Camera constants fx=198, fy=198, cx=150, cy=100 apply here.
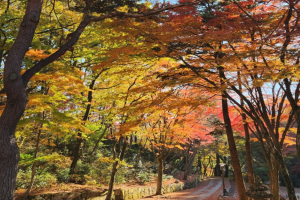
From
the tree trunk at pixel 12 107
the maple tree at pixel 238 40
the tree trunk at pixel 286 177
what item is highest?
the maple tree at pixel 238 40

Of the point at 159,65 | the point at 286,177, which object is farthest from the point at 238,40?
the point at 286,177

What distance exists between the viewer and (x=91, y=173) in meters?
12.7

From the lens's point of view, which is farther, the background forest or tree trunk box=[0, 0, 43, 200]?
the background forest

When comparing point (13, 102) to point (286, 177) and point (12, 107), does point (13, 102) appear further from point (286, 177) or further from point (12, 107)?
point (286, 177)

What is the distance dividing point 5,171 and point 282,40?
7.58 m

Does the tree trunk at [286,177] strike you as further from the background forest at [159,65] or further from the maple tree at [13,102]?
the maple tree at [13,102]

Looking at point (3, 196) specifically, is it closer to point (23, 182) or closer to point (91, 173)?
point (23, 182)

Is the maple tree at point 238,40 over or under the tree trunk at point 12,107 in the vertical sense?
over

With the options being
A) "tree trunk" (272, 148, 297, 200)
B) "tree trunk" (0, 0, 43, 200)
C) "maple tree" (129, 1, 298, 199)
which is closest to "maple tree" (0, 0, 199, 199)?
"tree trunk" (0, 0, 43, 200)

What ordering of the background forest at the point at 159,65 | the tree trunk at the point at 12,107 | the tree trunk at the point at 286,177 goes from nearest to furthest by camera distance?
the tree trunk at the point at 12,107
the background forest at the point at 159,65
the tree trunk at the point at 286,177

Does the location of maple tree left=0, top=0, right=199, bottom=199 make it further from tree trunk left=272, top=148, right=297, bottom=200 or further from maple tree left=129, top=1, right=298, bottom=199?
tree trunk left=272, top=148, right=297, bottom=200

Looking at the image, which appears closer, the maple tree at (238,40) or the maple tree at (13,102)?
the maple tree at (13,102)

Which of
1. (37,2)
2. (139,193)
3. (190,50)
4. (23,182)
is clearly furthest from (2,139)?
(139,193)

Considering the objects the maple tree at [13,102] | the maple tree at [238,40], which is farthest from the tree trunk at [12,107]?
the maple tree at [238,40]
